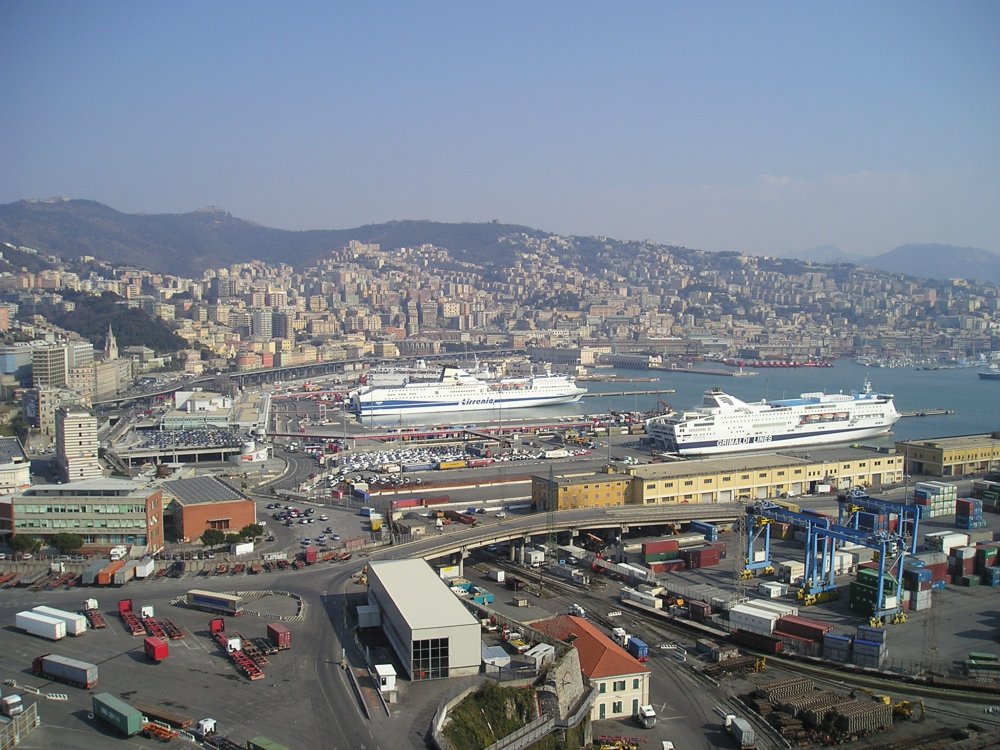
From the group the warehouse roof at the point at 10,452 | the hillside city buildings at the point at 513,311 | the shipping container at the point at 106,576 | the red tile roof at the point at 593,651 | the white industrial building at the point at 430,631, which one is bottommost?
the red tile roof at the point at 593,651

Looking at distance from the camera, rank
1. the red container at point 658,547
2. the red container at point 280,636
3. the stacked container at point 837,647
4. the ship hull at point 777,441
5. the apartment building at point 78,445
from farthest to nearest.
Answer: the ship hull at point 777,441, the apartment building at point 78,445, the red container at point 658,547, the stacked container at point 837,647, the red container at point 280,636

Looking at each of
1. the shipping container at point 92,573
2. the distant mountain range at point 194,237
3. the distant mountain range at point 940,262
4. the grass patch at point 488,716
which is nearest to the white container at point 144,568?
the shipping container at point 92,573

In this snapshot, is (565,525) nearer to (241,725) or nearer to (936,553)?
(936,553)

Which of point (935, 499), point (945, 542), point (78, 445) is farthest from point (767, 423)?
point (78, 445)

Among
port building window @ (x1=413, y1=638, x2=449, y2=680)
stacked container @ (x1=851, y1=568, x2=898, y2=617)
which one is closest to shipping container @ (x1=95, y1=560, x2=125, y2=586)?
port building window @ (x1=413, y1=638, x2=449, y2=680)

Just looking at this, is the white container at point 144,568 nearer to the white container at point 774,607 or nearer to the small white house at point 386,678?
the small white house at point 386,678

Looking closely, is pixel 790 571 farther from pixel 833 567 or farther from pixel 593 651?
pixel 593 651

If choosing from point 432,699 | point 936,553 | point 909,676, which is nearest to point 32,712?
point 432,699
